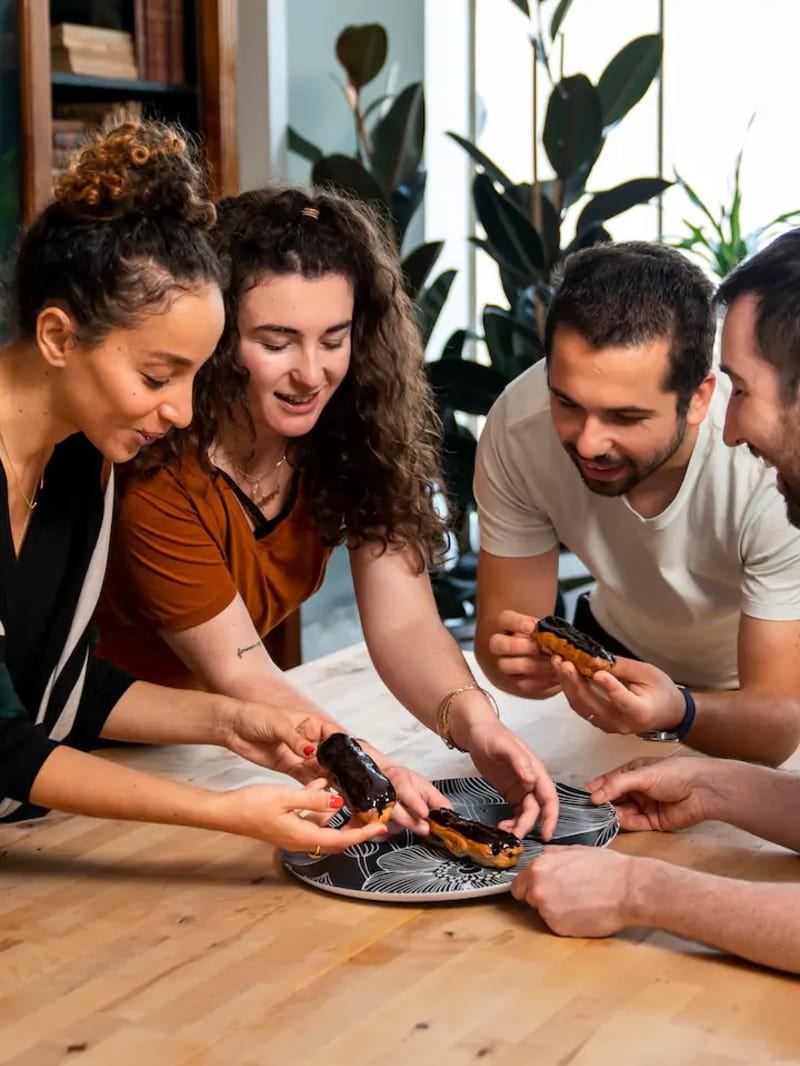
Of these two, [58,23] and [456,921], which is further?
[58,23]

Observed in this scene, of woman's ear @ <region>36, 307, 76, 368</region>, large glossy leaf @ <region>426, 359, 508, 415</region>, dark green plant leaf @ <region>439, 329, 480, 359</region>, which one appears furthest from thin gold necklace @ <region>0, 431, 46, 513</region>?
dark green plant leaf @ <region>439, 329, 480, 359</region>

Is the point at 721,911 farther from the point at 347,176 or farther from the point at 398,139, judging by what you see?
the point at 398,139

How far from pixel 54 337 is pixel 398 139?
2.73 m

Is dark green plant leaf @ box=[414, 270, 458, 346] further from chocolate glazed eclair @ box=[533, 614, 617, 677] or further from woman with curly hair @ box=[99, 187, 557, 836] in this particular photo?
chocolate glazed eclair @ box=[533, 614, 617, 677]

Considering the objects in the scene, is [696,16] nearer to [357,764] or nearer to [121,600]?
[121,600]

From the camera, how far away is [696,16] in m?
4.95

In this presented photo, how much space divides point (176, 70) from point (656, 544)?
239 centimetres

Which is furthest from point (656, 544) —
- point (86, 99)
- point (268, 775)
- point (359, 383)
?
point (86, 99)

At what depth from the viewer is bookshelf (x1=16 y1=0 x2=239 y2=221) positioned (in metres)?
3.51

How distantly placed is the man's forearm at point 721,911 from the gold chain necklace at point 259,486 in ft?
3.02

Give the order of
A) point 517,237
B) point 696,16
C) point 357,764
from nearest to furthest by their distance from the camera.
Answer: point 357,764, point 517,237, point 696,16

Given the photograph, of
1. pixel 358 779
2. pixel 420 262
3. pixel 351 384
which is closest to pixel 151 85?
pixel 420 262

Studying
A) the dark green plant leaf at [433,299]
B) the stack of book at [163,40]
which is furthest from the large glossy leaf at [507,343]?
the stack of book at [163,40]

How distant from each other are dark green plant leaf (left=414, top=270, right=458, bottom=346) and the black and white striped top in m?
2.46
